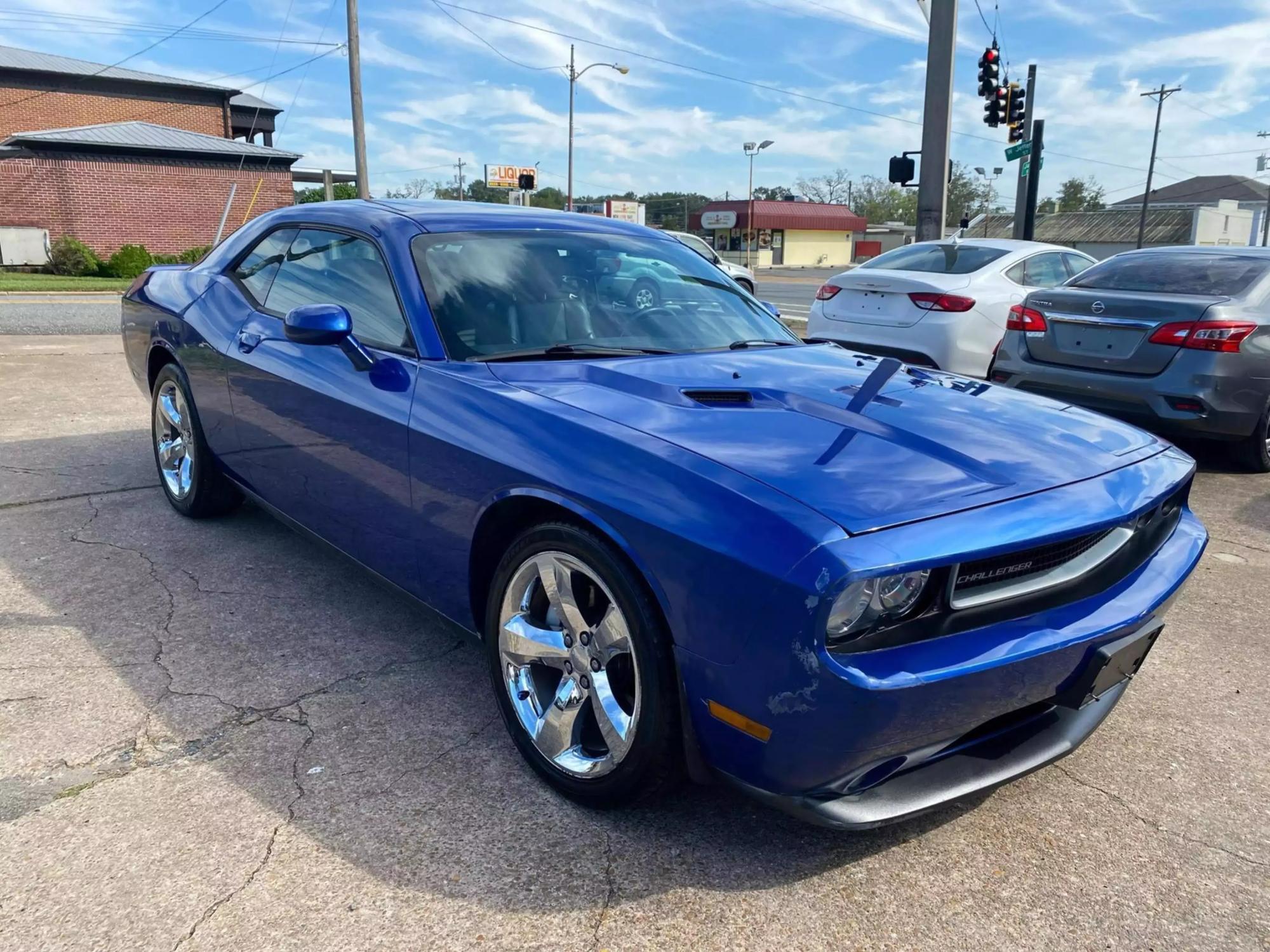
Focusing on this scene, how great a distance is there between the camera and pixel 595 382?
2.69m

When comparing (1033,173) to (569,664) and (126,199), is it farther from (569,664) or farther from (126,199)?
(126,199)

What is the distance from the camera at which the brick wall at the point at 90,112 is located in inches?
1340

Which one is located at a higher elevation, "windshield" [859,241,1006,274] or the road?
"windshield" [859,241,1006,274]

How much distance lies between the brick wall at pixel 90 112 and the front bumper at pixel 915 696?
39.8 meters

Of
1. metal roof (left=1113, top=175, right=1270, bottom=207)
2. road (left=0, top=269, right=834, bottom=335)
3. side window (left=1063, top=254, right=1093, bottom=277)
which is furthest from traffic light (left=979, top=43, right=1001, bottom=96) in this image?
metal roof (left=1113, top=175, right=1270, bottom=207)

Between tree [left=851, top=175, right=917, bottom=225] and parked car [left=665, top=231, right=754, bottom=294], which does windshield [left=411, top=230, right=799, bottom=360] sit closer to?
parked car [left=665, top=231, right=754, bottom=294]

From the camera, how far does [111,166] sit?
27219 millimetres

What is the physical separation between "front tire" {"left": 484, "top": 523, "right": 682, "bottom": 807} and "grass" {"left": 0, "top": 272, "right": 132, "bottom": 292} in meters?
18.7

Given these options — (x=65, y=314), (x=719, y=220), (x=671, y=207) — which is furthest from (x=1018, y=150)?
(x=671, y=207)

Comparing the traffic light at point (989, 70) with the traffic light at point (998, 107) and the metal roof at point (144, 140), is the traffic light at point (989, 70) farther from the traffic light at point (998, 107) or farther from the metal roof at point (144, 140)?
the metal roof at point (144, 140)

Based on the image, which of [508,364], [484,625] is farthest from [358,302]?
[484,625]

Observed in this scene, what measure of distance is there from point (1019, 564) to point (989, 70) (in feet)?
61.3

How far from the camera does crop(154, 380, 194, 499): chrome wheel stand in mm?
4504

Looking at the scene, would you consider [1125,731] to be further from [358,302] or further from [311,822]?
[358,302]
